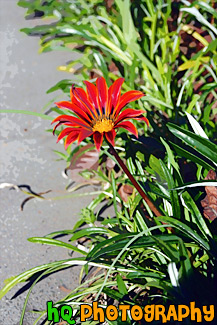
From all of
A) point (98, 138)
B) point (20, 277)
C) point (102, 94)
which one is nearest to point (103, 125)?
point (98, 138)

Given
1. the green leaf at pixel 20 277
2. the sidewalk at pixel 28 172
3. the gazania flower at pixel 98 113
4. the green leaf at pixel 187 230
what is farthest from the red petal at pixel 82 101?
the sidewalk at pixel 28 172

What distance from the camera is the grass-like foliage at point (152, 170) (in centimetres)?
164

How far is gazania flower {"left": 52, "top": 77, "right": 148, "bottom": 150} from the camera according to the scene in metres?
1.51

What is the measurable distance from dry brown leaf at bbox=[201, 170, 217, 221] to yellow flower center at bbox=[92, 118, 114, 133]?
392 mm

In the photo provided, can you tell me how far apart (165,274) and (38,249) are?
642mm

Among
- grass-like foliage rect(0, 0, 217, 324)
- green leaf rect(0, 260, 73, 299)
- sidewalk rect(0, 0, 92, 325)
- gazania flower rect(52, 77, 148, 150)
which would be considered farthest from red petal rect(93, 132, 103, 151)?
sidewalk rect(0, 0, 92, 325)

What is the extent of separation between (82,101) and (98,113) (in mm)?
76

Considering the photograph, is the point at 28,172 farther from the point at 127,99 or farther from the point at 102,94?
the point at 127,99

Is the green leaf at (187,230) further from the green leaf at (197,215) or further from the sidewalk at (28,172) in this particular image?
the sidewalk at (28,172)

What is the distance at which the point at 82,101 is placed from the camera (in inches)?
65.6

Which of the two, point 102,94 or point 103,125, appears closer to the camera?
point 103,125

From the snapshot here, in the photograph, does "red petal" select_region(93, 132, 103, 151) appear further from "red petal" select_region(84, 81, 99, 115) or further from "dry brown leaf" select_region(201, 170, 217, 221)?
"dry brown leaf" select_region(201, 170, 217, 221)

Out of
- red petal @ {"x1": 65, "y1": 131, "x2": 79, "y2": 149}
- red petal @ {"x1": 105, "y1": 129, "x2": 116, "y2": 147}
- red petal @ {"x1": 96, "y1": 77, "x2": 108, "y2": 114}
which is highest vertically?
red petal @ {"x1": 96, "y1": 77, "x2": 108, "y2": 114}

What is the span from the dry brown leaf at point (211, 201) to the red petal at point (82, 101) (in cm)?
46
